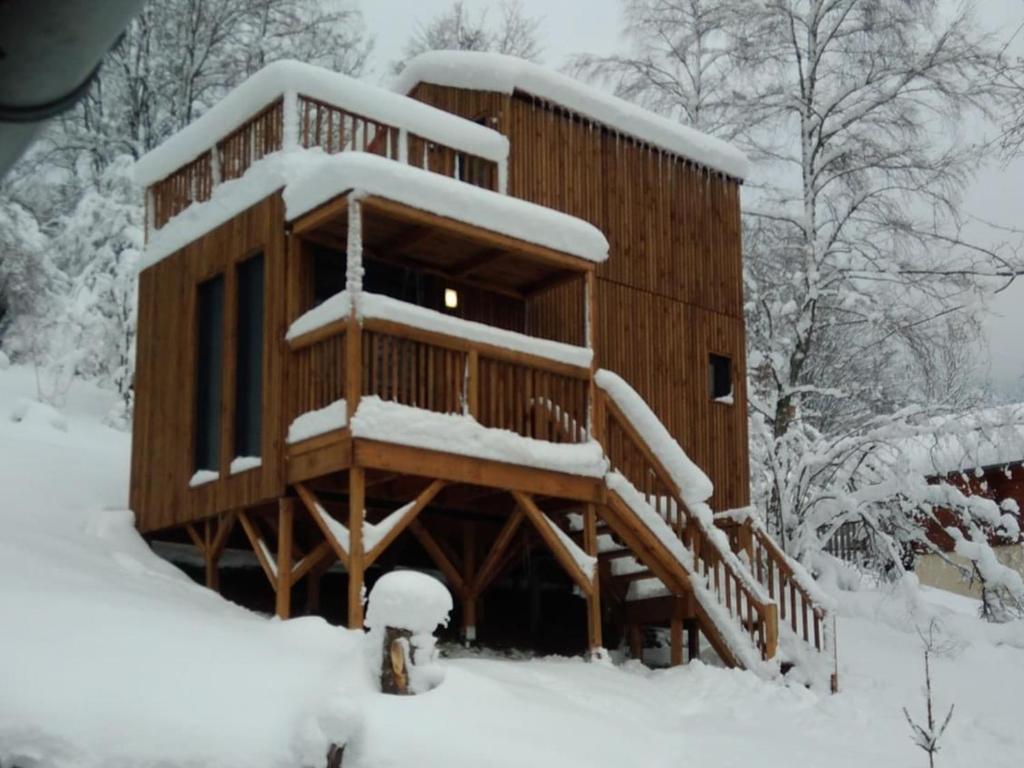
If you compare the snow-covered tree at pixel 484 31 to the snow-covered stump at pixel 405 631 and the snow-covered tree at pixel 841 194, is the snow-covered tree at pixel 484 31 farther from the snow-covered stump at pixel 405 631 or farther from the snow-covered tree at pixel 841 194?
the snow-covered stump at pixel 405 631

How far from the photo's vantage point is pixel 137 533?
47.9ft

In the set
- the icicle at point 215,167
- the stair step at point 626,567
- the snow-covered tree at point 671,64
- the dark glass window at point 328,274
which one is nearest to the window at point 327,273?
the dark glass window at point 328,274

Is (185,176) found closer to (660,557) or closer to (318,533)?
(318,533)

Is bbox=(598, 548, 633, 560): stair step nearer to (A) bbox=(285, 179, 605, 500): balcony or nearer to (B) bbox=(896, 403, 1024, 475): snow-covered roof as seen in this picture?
(A) bbox=(285, 179, 605, 500): balcony

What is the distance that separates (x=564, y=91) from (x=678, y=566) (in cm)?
573

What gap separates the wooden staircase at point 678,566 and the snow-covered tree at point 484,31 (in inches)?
860

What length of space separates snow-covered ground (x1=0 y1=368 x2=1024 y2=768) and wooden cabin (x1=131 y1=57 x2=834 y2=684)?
2.59 feet

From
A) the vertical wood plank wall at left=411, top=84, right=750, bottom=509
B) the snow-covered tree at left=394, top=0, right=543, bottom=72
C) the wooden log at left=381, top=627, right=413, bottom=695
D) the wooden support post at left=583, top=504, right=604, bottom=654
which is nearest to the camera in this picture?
the wooden log at left=381, top=627, right=413, bottom=695

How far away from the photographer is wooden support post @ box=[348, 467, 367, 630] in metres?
11.3

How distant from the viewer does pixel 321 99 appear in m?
13.2

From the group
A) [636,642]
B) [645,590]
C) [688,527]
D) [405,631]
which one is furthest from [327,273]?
[405,631]

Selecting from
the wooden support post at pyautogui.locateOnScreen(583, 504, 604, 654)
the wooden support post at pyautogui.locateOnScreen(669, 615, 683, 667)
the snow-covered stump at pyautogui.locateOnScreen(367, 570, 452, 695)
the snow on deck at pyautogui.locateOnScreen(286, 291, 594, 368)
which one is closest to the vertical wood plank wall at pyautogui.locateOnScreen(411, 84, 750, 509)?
the snow on deck at pyautogui.locateOnScreen(286, 291, 594, 368)

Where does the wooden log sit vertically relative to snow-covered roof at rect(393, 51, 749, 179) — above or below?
below

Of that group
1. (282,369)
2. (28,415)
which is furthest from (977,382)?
(282,369)
